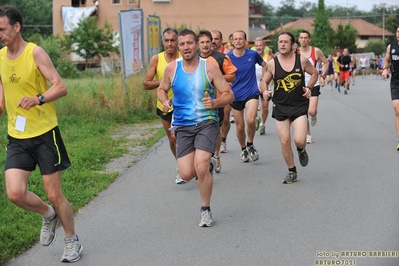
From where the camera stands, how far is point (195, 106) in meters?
6.76

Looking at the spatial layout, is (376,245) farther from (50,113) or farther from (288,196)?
(50,113)

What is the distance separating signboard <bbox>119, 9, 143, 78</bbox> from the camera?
1722 centimetres

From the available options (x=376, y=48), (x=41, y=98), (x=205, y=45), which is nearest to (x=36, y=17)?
(x=376, y=48)

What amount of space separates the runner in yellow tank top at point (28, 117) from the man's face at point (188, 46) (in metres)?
1.55

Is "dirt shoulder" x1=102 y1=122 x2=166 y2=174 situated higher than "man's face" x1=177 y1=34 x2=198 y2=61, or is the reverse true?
"man's face" x1=177 y1=34 x2=198 y2=61

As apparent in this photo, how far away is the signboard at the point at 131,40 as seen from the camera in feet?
56.5

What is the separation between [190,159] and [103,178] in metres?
2.73

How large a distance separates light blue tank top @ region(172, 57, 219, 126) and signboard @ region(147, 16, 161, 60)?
13.0 meters

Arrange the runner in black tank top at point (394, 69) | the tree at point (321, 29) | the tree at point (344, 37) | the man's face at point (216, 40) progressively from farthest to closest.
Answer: the tree at point (344, 37), the tree at point (321, 29), the runner in black tank top at point (394, 69), the man's face at point (216, 40)

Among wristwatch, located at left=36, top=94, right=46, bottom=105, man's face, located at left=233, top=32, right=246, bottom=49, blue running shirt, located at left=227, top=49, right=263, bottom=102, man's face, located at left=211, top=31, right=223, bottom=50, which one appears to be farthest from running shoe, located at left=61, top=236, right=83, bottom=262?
man's face, located at left=233, top=32, right=246, bottom=49

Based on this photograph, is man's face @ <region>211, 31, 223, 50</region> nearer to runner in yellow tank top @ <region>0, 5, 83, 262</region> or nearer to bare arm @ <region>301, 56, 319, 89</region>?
bare arm @ <region>301, 56, 319, 89</region>

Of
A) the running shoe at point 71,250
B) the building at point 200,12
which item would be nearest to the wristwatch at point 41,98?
the running shoe at point 71,250

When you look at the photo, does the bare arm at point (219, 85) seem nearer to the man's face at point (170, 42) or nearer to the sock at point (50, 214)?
the sock at point (50, 214)

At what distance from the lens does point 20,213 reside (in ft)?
23.8
